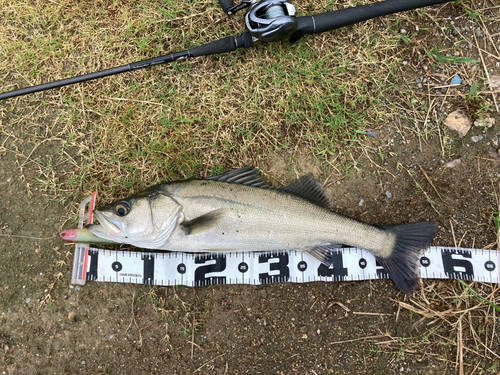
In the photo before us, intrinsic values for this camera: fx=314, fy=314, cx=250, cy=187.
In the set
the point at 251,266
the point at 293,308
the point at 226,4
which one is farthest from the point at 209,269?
the point at 226,4

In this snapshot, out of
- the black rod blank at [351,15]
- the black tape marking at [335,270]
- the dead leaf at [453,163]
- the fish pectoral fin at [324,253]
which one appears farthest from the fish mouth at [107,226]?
the dead leaf at [453,163]

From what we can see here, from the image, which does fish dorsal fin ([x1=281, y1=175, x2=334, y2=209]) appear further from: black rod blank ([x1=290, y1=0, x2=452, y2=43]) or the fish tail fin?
black rod blank ([x1=290, y1=0, x2=452, y2=43])

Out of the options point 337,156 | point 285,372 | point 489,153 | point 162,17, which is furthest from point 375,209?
point 162,17

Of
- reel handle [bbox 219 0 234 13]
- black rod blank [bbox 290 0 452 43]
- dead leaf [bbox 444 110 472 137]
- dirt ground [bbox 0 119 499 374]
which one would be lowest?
dirt ground [bbox 0 119 499 374]

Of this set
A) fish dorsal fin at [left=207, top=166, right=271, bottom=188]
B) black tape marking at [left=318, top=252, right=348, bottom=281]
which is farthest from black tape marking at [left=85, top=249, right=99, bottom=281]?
black tape marking at [left=318, top=252, right=348, bottom=281]

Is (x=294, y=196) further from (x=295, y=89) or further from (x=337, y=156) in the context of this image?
(x=295, y=89)

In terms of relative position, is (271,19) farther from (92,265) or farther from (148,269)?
(92,265)

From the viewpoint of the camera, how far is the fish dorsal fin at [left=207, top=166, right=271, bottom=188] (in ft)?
9.66

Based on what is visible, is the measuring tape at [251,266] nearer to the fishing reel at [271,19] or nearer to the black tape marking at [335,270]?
the black tape marking at [335,270]

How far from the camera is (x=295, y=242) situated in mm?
2881

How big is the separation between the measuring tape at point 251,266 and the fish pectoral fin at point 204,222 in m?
0.58

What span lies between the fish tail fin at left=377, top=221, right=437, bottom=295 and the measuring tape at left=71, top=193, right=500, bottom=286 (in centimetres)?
17

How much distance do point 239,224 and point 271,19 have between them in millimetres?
1836

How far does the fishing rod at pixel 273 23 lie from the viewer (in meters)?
2.82
